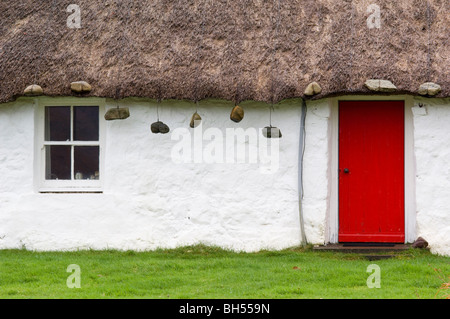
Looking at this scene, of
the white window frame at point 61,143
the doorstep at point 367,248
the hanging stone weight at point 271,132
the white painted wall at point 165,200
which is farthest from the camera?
the white window frame at point 61,143

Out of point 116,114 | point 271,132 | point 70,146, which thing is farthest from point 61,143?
point 271,132

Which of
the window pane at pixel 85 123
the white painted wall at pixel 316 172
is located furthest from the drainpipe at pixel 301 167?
the window pane at pixel 85 123

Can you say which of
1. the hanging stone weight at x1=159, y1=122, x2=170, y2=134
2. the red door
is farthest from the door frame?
the hanging stone weight at x1=159, y1=122, x2=170, y2=134

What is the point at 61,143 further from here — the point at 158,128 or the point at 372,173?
the point at 372,173

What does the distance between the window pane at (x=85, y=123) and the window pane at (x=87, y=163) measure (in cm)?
17

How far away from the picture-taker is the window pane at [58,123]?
897 cm

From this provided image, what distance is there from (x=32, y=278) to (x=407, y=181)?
4.62 metres

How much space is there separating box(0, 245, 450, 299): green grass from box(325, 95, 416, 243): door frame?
1.78 feet

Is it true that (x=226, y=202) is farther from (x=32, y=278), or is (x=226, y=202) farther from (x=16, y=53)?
(x=16, y=53)

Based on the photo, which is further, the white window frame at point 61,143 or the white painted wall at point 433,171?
the white window frame at point 61,143

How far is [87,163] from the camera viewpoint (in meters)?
8.91

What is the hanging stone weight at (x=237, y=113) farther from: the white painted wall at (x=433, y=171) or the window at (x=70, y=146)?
the white painted wall at (x=433, y=171)

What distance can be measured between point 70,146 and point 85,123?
1.16 feet

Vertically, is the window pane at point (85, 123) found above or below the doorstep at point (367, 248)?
above
